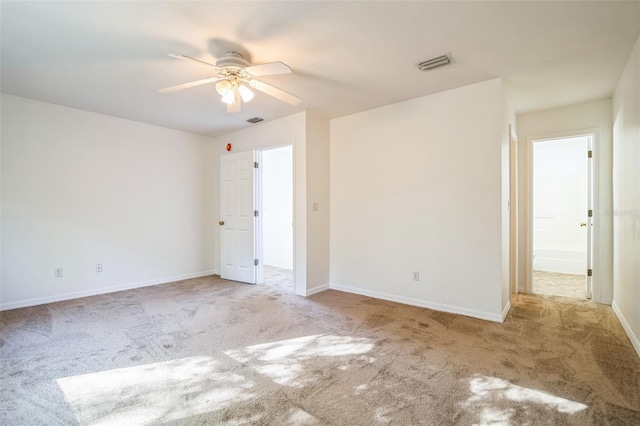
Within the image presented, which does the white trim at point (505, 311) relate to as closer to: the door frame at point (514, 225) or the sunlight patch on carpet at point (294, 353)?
the door frame at point (514, 225)

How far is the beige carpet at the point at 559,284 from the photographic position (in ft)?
13.4

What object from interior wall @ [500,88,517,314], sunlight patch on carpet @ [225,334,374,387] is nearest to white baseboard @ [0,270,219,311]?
sunlight patch on carpet @ [225,334,374,387]

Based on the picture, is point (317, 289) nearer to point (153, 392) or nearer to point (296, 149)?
point (296, 149)

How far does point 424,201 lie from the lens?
3.49 meters

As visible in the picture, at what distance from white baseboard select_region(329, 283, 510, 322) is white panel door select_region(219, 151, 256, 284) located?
4.77 ft

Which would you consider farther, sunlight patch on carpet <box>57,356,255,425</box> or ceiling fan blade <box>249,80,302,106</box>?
ceiling fan blade <box>249,80,302,106</box>

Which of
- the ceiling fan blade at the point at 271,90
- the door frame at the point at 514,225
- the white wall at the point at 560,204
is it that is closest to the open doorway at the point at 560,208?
the white wall at the point at 560,204

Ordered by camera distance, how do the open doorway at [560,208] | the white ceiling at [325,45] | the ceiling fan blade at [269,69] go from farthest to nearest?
the open doorway at [560,208] < the ceiling fan blade at [269,69] < the white ceiling at [325,45]

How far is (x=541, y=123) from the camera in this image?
4.04 meters

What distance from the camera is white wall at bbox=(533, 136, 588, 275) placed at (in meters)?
5.62

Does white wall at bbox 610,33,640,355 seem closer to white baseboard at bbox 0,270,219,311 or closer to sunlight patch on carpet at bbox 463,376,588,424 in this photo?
sunlight patch on carpet at bbox 463,376,588,424

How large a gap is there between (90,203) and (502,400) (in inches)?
195

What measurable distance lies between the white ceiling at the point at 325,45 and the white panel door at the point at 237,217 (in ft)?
4.69

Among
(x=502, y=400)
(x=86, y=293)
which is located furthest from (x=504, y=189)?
(x=86, y=293)
